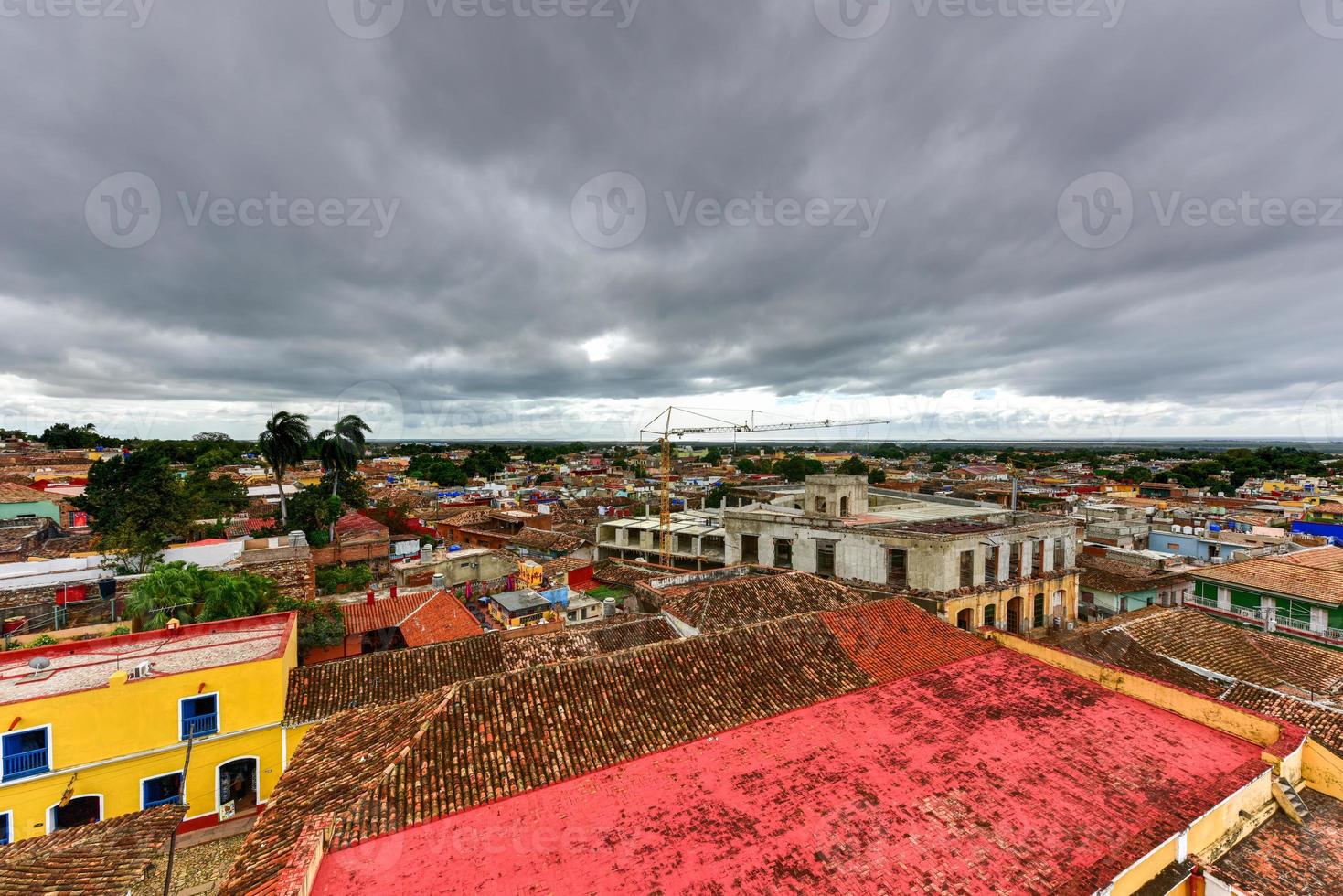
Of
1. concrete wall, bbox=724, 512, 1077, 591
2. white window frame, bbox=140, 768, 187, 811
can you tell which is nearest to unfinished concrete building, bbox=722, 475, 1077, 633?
concrete wall, bbox=724, 512, 1077, 591

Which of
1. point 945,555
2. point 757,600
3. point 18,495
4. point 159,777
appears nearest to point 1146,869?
point 757,600

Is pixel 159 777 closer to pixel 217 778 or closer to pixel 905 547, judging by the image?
pixel 217 778

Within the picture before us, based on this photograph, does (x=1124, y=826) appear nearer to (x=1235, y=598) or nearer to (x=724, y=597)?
(x=724, y=597)

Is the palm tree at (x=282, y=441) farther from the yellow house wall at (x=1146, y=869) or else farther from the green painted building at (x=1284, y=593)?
the green painted building at (x=1284, y=593)

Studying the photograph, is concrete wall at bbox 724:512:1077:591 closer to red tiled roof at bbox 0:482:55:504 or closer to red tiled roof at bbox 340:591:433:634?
red tiled roof at bbox 340:591:433:634

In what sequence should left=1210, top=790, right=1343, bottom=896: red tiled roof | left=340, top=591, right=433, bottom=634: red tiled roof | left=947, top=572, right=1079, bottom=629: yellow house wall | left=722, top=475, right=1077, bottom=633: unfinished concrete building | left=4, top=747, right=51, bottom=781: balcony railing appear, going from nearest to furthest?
left=1210, top=790, right=1343, bottom=896: red tiled roof, left=4, top=747, right=51, bottom=781: balcony railing, left=340, top=591, right=433, bottom=634: red tiled roof, left=947, top=572, right=1079, bottom=629: yellow house wall, left=722, top=475, right=1077, bottom=633: unfinished concrete building

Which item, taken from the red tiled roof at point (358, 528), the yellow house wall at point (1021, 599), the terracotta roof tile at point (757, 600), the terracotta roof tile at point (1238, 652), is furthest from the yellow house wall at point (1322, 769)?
the red tiled roof at point (358, 528)
